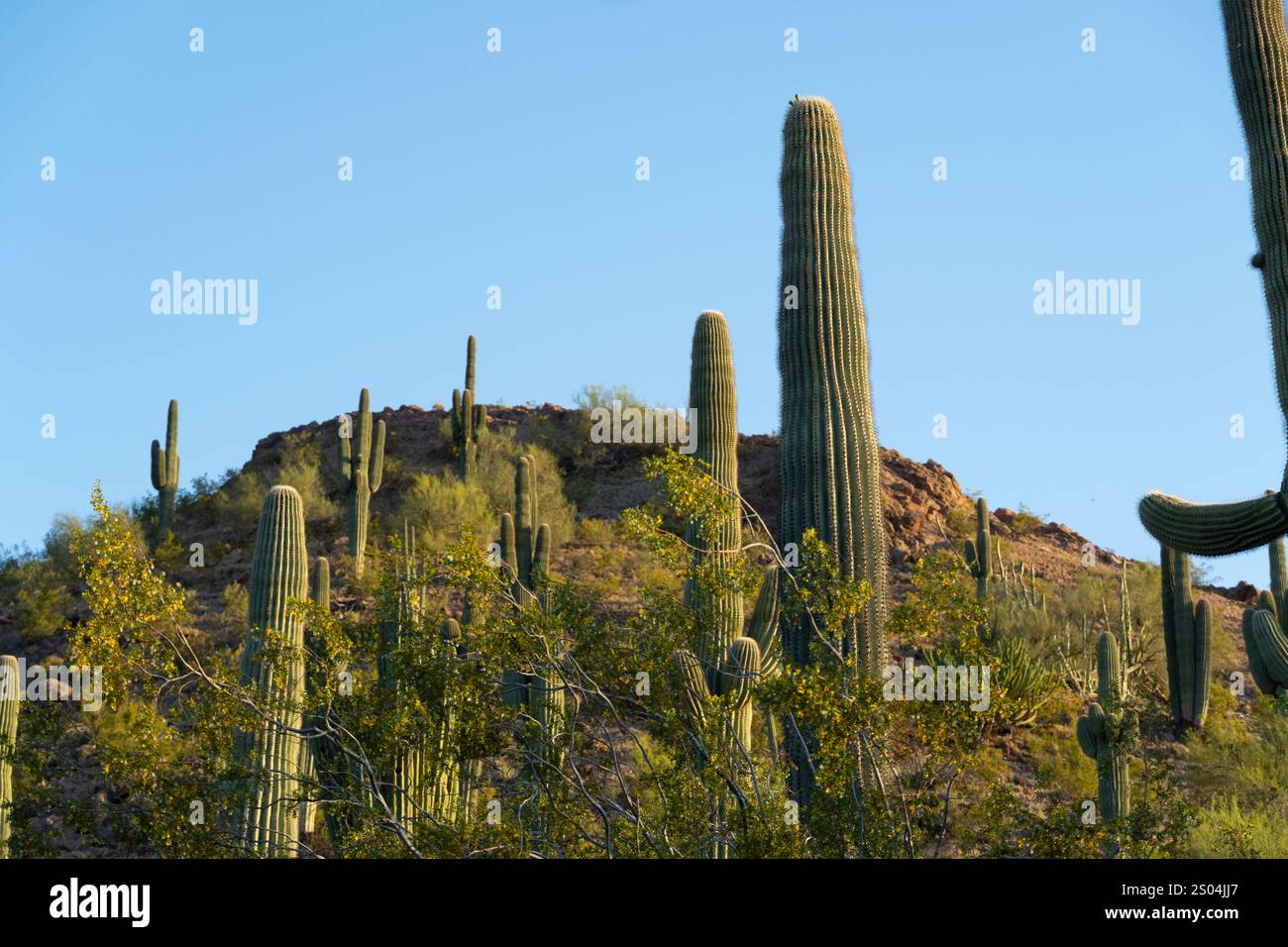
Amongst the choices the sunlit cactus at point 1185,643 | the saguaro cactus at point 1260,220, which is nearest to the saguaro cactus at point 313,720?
the saguaro cactus at point 1260,220

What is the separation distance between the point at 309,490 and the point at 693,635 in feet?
77.5

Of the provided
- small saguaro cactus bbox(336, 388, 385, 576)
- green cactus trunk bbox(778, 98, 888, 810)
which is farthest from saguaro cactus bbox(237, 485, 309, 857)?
small saguaro cactus bbox(336, 388, 385, 576)

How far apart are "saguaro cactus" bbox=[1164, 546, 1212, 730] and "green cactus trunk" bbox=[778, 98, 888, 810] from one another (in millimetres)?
7921

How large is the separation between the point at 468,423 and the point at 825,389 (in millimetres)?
20049

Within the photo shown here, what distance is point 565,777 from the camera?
11.5 m

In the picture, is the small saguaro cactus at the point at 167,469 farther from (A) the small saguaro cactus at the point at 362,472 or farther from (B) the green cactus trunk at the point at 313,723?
(B) the green cactus trunk at the point at 313,723

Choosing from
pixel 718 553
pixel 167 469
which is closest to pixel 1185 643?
pixel 718 553

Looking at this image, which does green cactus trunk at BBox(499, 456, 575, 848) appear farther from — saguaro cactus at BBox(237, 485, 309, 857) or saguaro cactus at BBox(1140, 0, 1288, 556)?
saguaro cactus at BBox(1140, 0, 1288, 556)

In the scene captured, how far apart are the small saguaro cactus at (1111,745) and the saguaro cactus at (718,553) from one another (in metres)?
2.84

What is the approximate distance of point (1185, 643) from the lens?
68.9 feet

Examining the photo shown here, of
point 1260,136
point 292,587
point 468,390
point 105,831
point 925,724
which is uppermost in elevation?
point 468,390

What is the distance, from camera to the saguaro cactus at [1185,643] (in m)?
20.1

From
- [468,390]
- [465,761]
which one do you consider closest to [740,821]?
[465,761]
